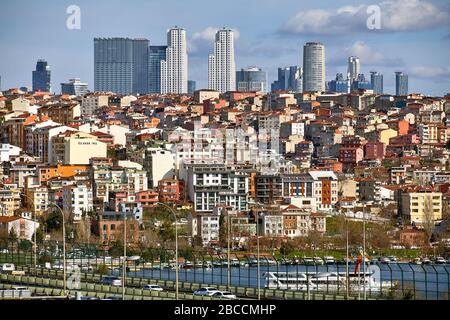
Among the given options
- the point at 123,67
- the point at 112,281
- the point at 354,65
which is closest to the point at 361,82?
the point at 123,67

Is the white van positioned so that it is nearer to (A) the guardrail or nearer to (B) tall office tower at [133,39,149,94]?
(A) the guardrail

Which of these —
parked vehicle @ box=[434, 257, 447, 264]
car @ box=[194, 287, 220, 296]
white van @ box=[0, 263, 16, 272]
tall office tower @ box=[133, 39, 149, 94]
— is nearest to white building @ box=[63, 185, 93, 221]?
tall office tower @ box=[133, 39, 149, 94]

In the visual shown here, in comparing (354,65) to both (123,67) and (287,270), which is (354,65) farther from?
(123,67)

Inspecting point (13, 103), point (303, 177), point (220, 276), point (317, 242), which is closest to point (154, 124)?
point (13, 103)

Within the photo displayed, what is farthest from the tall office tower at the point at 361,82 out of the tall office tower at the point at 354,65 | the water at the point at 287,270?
the water at the point at 287,270

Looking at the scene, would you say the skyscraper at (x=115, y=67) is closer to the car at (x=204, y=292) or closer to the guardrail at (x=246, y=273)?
the guardrail at (x=246, y=273)
